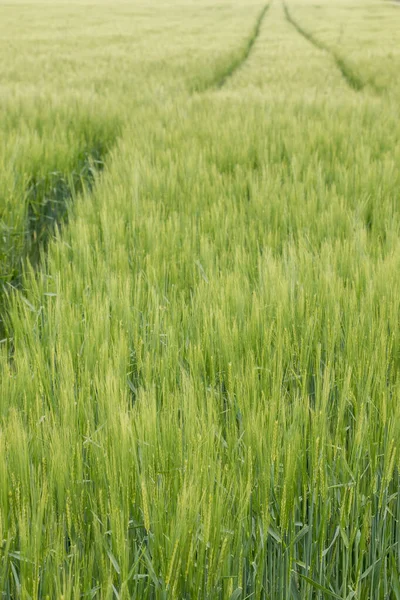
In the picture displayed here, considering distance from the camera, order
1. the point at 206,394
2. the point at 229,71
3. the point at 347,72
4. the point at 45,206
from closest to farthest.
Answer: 1. the point at 206,394
2. the point at 45,206
3. the point at 347,72
4. the point at 229,71

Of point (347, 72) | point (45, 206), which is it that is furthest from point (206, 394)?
point (347, 72)

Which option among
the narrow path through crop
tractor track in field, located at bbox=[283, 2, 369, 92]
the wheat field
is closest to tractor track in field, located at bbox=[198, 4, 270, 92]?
tractor track in field, located at bbox=[283, 2, 369, 92]

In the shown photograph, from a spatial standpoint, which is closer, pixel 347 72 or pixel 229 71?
pixel 347 72

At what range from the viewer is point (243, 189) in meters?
1.93

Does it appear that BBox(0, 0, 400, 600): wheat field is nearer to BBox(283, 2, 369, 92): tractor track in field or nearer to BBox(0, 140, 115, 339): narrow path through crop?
BBox(0, 140, 115, 339): narrow path through crop

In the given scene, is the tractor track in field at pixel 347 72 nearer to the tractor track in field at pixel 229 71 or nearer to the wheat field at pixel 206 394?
the tractor track in field at pixel 229 71

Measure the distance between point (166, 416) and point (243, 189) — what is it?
1.34 meters

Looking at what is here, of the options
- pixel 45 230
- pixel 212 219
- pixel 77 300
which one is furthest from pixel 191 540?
pixel 45 230

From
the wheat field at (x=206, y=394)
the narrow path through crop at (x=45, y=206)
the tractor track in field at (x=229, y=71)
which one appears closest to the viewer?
the wheat field at (x=206, y=394)

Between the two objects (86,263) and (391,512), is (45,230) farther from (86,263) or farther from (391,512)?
(391,512)

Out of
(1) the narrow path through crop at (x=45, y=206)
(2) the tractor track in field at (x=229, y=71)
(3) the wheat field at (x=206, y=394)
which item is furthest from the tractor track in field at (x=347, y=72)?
(3) the wheat field at (x=206, y=394)

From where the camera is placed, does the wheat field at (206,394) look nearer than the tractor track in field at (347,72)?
Yes

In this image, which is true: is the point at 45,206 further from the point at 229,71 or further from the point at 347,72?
the point at 229,71

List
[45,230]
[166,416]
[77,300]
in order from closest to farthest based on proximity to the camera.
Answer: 1. [166,416]
2. [77,300]
3. [45,230]
